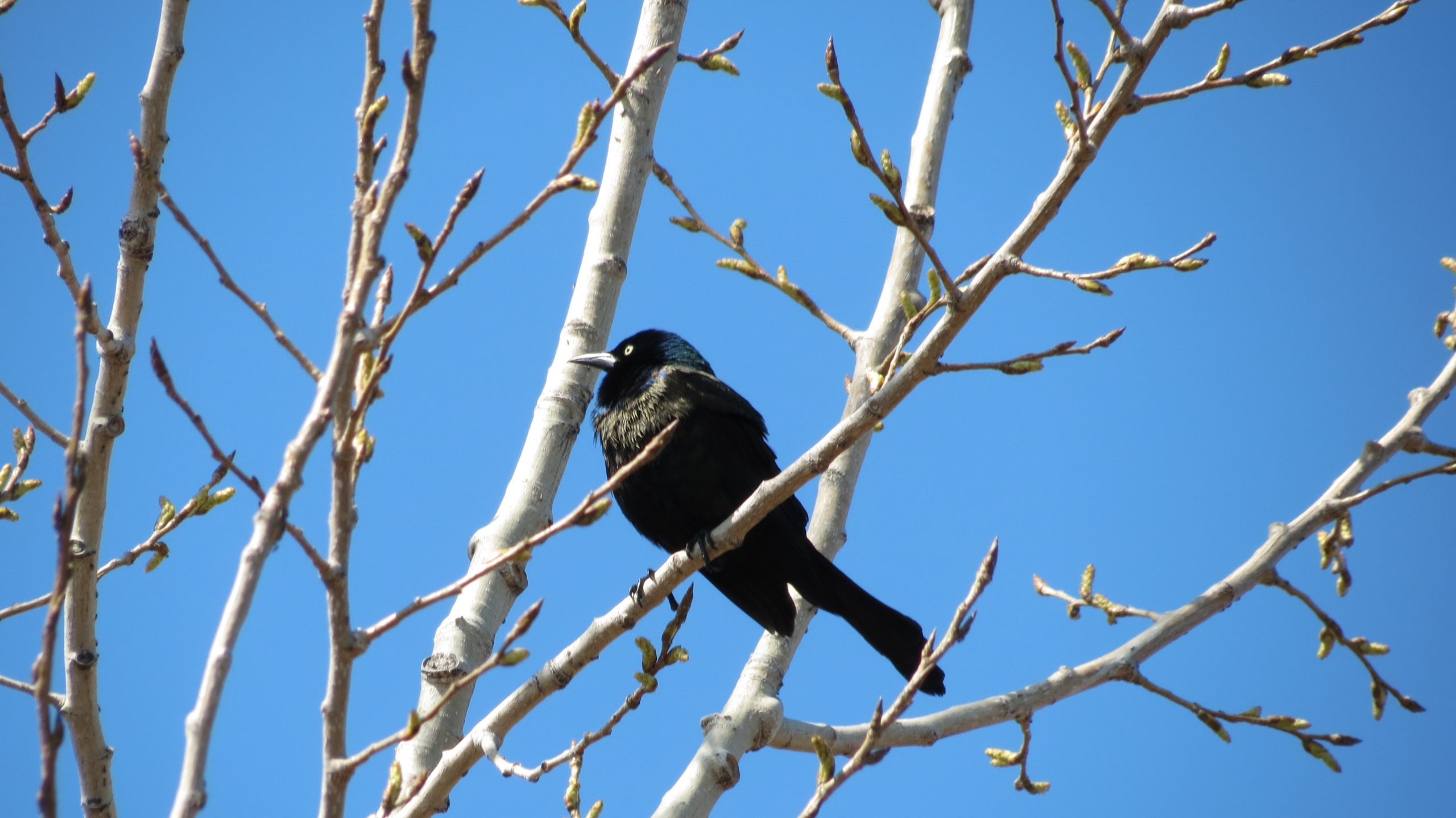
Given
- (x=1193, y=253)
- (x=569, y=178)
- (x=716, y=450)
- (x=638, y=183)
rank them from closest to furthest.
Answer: (x=569, y=178), (x=1193, y=253), (x=638, y=183), (x=716, y=450)

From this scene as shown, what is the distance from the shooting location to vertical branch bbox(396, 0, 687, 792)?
3074mm

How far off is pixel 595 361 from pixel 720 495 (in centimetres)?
95

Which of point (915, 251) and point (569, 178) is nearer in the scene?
point (569, 178)

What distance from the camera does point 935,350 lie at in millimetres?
2453

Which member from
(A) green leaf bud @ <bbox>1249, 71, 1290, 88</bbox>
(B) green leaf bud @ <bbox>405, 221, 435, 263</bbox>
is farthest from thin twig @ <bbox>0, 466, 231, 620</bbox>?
(A) green leaf bud @ <bbox>1249, 71, 1290, 88</bbox>

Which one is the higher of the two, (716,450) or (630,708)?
(716,450)

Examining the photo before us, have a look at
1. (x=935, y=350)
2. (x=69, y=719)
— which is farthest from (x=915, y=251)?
(x=69, y=719)

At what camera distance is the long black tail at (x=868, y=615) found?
4066mm

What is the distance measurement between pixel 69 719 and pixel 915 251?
9.45 feet

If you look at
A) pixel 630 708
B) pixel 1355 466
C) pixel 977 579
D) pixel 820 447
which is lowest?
pixel 977 579

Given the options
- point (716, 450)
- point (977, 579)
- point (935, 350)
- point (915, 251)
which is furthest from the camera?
point (716, 450)

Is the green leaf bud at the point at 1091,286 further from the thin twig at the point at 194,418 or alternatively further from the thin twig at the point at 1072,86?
the thin twig at the point at 194,418

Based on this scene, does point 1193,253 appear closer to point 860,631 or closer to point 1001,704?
point 1001,704

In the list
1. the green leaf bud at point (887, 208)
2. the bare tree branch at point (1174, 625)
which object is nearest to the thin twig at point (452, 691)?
the green leaf bud at point (887, 208)
